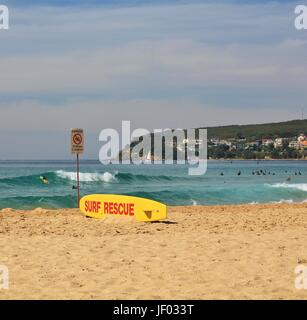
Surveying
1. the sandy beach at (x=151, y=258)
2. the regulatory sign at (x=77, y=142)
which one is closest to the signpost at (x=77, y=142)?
the regulatory sign at (x=77, y=142)

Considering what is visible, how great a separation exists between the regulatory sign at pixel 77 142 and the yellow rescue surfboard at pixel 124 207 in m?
1.75

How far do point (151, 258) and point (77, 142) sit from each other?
8683 mm

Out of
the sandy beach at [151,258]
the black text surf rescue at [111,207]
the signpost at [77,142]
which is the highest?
the signpost at [77,142]

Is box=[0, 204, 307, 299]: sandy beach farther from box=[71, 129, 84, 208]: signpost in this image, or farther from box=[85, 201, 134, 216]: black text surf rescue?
box=[71, 129, 84, 208]: signpost

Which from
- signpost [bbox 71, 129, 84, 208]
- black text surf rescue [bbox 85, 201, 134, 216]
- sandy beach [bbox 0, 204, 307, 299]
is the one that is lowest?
sandy beach [bbox 0, 204, 307, 299]

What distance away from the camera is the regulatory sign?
60.0 ft

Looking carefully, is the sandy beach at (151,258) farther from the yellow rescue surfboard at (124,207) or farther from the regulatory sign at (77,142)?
the regulatory sign at (77,142)

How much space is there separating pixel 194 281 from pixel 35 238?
5192 mm

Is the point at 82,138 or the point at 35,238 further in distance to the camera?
the point at 82,138

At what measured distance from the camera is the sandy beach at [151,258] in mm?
8086

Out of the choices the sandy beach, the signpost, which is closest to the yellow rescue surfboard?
the sandy beach

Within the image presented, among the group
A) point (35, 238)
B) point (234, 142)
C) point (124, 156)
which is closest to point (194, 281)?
point (35, 238)
